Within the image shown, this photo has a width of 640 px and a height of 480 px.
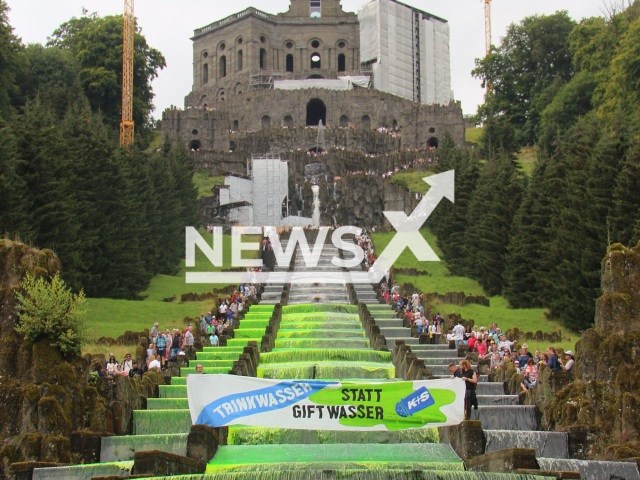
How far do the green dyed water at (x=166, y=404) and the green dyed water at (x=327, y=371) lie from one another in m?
3.04

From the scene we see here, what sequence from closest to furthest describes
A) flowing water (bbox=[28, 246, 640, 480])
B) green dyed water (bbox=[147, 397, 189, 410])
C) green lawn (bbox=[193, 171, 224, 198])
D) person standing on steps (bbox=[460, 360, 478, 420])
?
flowing water (bbox=[28, 246, 640, 480]), person standing on steps (bbox=[460, 360, 478, 420]), green dyed water (bbox=[147, 397, 189, 410]), green lawn (bbox=[193, 171, 224, 198])

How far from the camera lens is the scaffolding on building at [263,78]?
349 feet

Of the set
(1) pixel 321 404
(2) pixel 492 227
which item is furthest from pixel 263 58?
(1) pixel 321 404

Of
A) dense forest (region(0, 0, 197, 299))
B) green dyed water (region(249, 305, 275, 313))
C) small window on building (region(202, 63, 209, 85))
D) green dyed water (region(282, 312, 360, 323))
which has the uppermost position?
small window on building (region(202, 63, 209, 85))

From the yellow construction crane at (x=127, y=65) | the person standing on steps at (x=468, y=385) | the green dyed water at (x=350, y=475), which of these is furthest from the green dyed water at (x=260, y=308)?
the yellow construction crane at (x=127, y=65)

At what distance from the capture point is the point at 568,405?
58.0 feet

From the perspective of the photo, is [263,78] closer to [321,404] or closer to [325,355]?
[325,355]

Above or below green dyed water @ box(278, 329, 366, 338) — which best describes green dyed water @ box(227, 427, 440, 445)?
below

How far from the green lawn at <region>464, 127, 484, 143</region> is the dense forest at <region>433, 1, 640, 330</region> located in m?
16.8

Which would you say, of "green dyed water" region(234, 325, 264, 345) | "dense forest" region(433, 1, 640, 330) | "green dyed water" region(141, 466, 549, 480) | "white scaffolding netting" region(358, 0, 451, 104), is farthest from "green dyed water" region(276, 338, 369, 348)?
"white scaffolding netting" region(358, 0, 451, 104)

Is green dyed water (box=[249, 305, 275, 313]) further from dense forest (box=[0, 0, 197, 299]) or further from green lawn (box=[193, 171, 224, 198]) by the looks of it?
green lawn (box=[193, 171, 224, 198])

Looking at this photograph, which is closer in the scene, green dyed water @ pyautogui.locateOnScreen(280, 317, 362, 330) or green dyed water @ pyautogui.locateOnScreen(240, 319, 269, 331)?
green dyed water @ pyautogui.locateOnScreen(280, 317, 362, 330)

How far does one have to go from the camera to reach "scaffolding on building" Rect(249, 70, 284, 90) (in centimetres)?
10644

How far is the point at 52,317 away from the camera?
1853 cm
